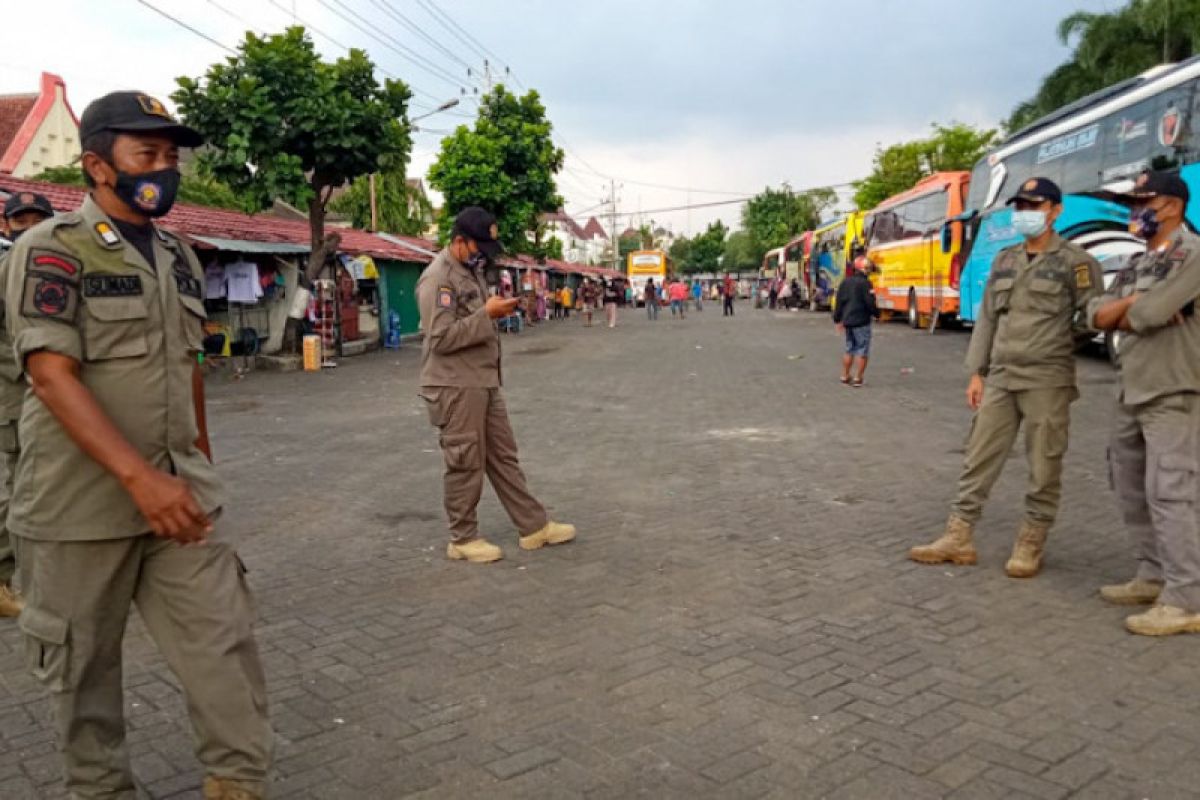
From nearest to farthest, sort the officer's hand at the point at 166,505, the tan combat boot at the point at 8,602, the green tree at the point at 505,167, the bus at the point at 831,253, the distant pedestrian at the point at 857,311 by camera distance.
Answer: the officer's hand at the point at 166,505
the tan combat boot at the point at 8,602
the distant pedestrian at the point at 857,311
the green tree at the point at 505,167
the bus at the point at 831,253

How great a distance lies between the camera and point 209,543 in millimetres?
2379

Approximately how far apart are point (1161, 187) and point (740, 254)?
326 ft

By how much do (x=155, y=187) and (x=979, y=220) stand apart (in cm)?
1793

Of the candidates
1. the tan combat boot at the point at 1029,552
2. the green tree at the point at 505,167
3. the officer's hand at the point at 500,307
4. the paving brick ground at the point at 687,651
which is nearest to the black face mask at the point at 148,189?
the paving brick ground at the point at 687,651

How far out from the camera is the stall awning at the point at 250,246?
Answer: 54.0 feet

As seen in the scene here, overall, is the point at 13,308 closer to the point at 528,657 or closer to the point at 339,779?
the point at 339,779

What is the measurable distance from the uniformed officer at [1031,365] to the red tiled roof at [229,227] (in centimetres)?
1007

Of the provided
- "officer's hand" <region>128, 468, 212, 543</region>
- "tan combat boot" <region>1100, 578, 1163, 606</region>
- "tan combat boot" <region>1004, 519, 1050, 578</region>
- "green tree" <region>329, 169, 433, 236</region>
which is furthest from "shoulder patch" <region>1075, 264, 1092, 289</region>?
"green tree" <region>329, 169, 433, 236</region>

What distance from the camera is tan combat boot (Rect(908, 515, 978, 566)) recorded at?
15.8 feet

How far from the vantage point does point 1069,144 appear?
14.1m

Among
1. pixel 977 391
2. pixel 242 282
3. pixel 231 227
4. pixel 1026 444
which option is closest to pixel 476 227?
pixel 977 391

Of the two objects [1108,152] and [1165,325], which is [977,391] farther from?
[1108,152]

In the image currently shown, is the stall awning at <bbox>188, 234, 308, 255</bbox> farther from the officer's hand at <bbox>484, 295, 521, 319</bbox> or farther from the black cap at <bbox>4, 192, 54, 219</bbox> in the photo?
the officer's hand at <bbox>484, 295, 521, 319</bbox>

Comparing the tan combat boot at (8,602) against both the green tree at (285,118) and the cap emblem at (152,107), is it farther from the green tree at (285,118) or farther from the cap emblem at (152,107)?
the green tree at (285,118)
